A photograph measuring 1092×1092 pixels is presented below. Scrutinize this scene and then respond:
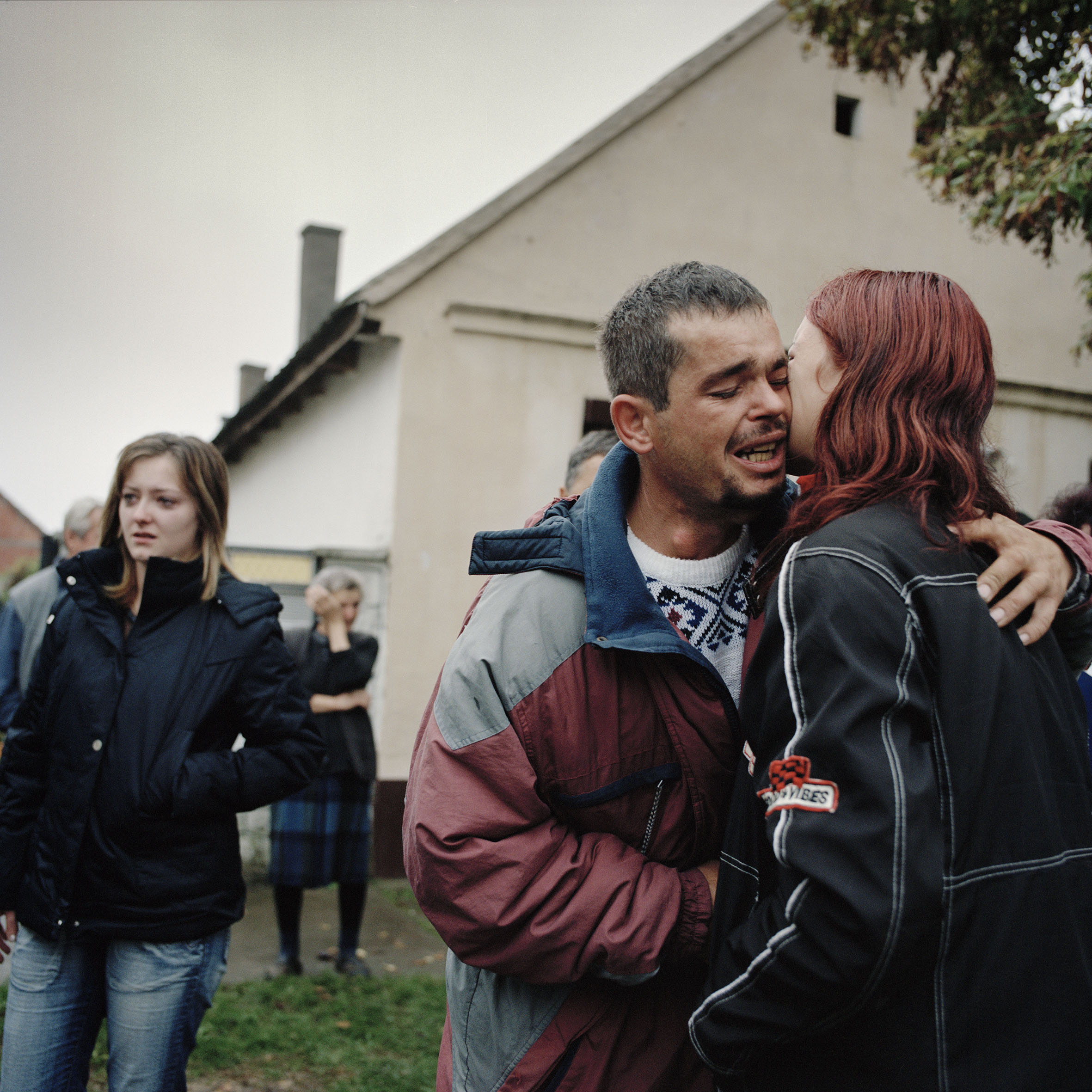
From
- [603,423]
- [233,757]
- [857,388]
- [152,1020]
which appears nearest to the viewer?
[857,388]

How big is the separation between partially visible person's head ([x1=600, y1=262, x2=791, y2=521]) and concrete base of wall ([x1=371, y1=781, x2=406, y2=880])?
6011 millimetres

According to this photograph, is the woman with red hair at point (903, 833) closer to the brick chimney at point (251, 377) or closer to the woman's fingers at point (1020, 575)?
the woman's fingers at point (1020, 575)

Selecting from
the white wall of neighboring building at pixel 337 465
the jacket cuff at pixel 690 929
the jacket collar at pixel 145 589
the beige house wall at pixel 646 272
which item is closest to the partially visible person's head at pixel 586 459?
the jacket collar at pixel 145 589

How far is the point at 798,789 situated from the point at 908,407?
63cm

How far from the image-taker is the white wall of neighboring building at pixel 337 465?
818 cm

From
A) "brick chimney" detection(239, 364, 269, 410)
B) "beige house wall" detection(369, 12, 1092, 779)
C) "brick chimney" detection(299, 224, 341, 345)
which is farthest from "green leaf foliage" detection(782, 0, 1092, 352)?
"brick chimney" detection(239, 364, 269, 410)

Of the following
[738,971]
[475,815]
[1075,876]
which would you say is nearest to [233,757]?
[475,815]

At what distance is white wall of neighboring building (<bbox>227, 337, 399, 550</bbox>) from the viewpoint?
818 centimetres

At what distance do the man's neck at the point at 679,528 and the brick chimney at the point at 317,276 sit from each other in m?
14.8

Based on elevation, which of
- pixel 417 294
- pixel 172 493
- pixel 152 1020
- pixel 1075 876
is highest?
pixel 417 294

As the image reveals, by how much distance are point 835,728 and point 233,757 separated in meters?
1.85

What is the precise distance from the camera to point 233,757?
2680mm

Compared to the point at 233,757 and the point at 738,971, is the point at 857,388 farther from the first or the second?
the point at 233,757

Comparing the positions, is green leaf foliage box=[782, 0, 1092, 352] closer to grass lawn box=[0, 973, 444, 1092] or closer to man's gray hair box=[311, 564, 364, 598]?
man's gray hair box=[311, 564, 364, 598]
